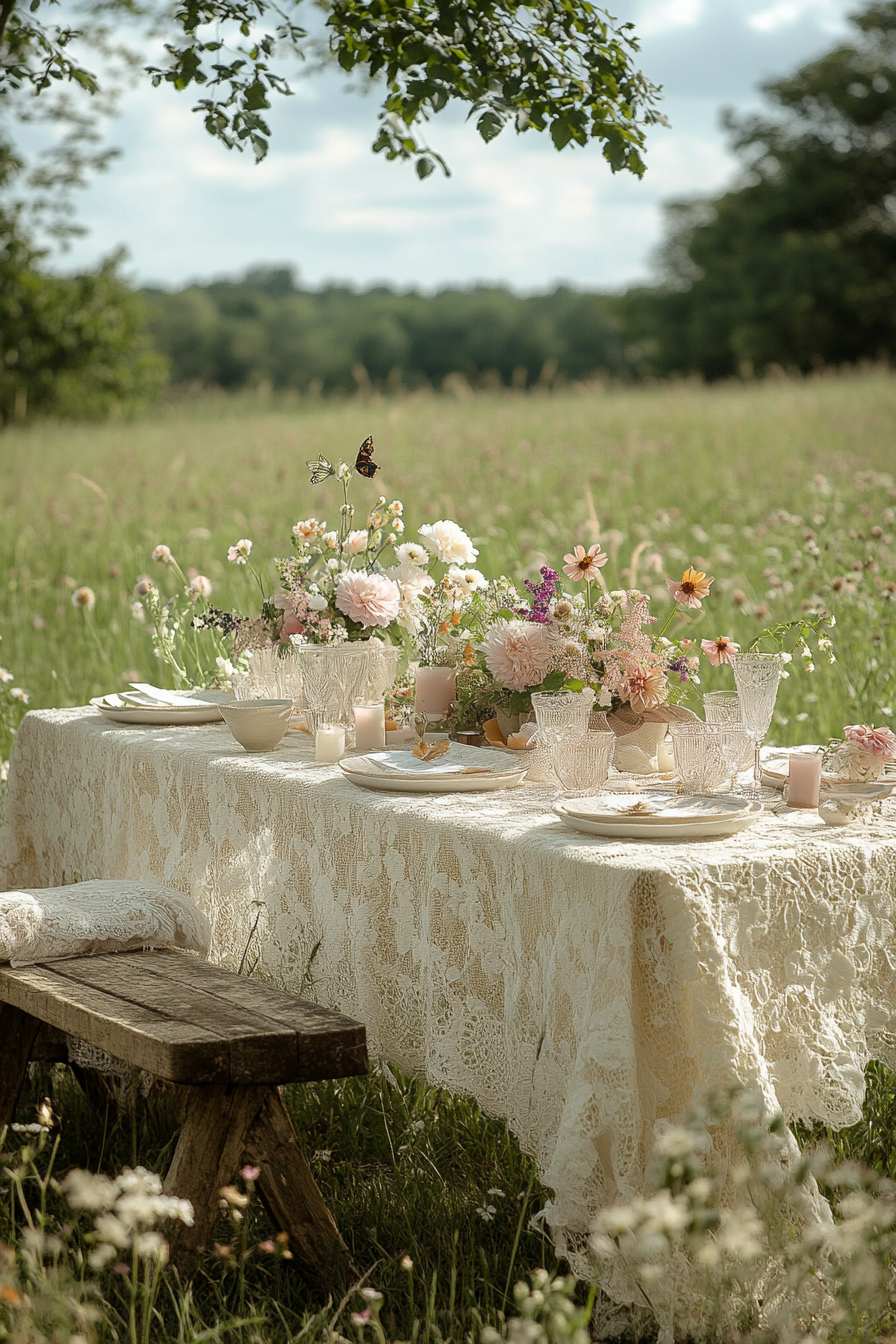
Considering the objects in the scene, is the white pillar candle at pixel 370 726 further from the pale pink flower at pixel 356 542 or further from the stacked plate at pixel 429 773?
the pale pink flower at pixel 356 542

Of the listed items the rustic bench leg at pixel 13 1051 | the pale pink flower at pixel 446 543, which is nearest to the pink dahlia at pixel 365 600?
the pale pink flower at pixel 446 543

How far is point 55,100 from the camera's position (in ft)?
54.7

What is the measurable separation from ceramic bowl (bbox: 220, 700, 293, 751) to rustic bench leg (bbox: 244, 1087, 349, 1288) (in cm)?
106

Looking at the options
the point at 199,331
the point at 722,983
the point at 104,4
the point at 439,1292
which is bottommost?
the point at 439,1292

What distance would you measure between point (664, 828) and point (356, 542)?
57.7 inches

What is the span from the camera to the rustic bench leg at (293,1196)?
88.3 inches

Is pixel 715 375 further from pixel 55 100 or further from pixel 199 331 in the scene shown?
pixel 55 100

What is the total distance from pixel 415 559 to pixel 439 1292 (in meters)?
1.68

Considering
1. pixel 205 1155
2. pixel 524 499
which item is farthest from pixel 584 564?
pixel 524 499

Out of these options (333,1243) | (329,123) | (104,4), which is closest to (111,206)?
(329,123)

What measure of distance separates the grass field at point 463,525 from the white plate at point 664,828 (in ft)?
2.15

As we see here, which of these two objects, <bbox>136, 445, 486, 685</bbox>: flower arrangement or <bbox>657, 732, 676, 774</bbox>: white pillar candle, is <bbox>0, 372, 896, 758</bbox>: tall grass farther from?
<bbox>657, 732, 676, 774</bbox>: white pillar candle

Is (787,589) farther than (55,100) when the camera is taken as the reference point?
No

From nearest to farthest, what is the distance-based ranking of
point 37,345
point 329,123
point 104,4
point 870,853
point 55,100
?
point 870,853
point 104,4
point 329,123
point 55,100
point 37,345
